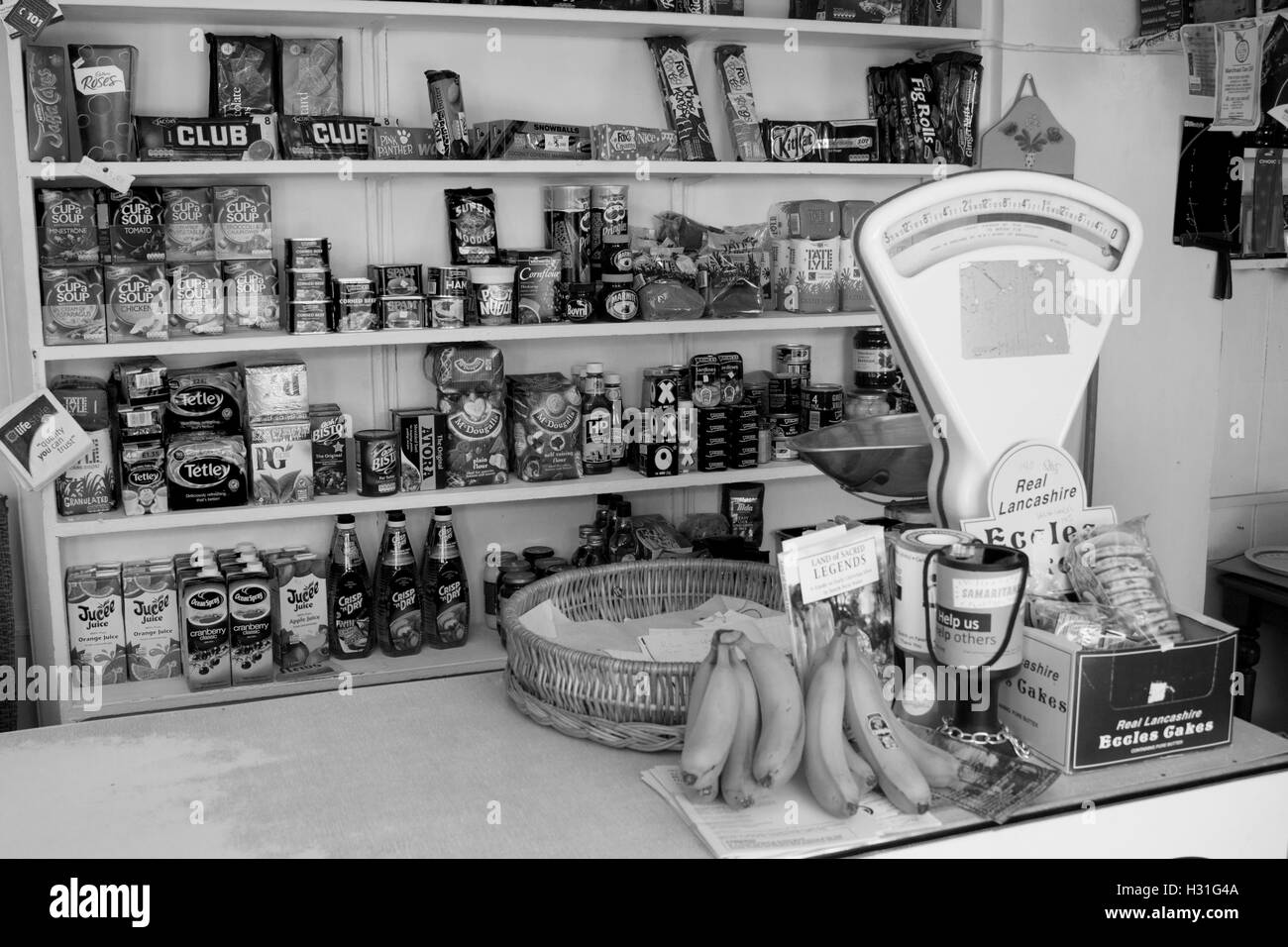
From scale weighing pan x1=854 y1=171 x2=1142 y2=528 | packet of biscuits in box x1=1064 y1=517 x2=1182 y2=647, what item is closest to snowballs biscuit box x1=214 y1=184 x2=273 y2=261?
scale weighing pan x1=854 y1=171 x2=1142 y2=528

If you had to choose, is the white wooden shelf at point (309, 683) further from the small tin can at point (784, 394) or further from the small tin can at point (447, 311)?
the small tin can at point (784, 394)

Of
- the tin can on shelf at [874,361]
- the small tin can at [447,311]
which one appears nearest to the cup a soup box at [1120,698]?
the small tin can at [447,311]

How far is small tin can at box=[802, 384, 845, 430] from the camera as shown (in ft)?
10.8

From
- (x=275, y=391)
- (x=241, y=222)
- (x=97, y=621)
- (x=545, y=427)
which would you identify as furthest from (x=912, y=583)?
(x=97, y=621)

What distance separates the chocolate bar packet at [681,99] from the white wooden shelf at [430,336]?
429 mm

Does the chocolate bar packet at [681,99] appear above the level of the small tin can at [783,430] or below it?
above

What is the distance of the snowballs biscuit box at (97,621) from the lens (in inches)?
108

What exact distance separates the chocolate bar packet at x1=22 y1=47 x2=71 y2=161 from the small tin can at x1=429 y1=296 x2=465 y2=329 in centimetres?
82

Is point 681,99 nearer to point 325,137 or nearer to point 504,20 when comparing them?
point 504,20

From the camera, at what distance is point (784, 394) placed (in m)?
3.29

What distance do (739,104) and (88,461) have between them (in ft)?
5.80

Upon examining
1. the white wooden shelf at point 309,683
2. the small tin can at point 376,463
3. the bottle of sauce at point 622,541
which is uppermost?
the small tin can at point 376,463

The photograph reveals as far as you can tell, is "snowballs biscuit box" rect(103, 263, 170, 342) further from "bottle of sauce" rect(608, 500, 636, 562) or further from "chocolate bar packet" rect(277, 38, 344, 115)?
"bottle of sauce" rect(608, 500, 636, 562)
